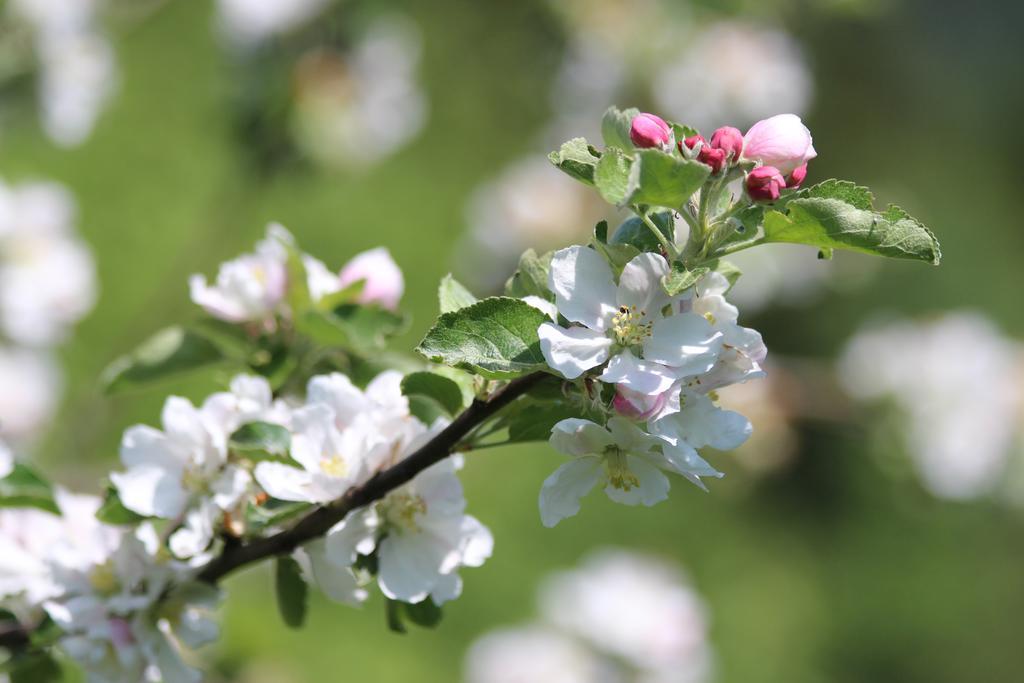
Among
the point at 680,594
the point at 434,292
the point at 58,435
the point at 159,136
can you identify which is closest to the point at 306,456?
the point at 680,594

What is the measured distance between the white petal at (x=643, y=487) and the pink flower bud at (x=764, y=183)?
8.1 inches

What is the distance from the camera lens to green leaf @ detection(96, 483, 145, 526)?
0.93 meters

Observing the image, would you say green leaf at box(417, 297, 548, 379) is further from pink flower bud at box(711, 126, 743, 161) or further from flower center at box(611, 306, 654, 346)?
pink flower bud at box(711, 126, 743, 161)

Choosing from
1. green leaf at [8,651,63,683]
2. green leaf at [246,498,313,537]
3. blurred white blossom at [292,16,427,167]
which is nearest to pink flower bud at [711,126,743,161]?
green leaf at [246,498,313,537]

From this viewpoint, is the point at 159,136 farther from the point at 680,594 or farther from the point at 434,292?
the point at 680,594

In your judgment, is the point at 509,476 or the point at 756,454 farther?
the point at 509,476

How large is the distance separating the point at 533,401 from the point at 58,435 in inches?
77.8

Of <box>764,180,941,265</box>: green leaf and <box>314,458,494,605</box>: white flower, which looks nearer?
<box>764,180,941,265</box>: green leaf

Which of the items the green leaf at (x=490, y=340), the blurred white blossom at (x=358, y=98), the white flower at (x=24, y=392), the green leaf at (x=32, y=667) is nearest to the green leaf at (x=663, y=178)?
the green leaf at (x=490, y=340)

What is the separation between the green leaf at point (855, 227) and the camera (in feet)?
2.48

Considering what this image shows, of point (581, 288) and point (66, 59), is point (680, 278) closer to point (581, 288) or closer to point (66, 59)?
point (581, 288)

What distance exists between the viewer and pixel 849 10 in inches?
97.0

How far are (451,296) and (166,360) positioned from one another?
403 mm

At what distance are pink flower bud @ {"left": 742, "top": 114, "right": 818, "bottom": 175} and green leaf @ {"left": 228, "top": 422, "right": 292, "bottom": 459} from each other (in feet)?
1.35
